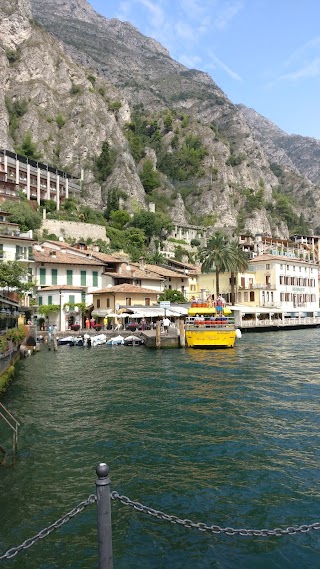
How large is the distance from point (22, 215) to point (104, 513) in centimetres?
6968

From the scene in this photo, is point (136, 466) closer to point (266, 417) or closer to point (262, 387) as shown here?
point (266, 417)

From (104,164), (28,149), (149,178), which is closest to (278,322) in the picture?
(104,164)

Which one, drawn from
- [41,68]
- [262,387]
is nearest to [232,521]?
[262,387]

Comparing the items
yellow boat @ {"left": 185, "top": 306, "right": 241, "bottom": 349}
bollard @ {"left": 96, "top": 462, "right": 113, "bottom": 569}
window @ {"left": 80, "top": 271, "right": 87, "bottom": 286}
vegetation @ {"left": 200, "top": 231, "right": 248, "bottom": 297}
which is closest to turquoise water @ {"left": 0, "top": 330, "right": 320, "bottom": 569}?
bollard @ {"left": 96, "top": 462, "right": 113, "bottom": 569}

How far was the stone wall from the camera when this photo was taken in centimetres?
7619

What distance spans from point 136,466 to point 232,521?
3.51 meters

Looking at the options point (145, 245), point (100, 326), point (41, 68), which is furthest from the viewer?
point (41, 68)

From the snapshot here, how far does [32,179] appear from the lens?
94.6m

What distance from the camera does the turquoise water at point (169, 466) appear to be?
7.76 meters

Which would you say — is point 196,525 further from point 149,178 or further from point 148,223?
point 149,178

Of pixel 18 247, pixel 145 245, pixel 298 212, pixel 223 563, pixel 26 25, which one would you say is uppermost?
pixel 26 25

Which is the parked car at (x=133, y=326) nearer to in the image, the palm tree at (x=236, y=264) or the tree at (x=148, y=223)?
the palm tree at (x=236, y=264)

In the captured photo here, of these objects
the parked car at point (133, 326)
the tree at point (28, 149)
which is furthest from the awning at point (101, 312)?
the tree at point (28, 149)

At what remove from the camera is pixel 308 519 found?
28.5ft
